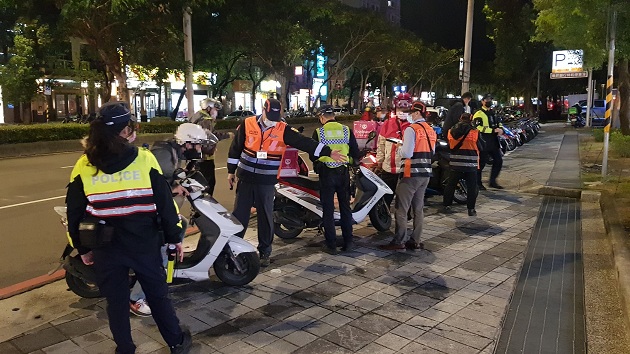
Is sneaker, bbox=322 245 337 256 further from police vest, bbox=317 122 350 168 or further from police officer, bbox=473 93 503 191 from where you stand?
police officer, bbox=473 93 503 191

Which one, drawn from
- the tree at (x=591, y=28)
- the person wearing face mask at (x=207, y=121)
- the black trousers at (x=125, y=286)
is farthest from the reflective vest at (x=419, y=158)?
the tree at (x=591, y=28)

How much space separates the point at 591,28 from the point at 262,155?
10724 mm

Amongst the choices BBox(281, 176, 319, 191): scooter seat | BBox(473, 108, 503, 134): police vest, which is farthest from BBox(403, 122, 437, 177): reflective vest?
BBox(473, 108, 503, 134): police vest

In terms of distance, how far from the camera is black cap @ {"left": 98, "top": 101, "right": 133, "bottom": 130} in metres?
3.22

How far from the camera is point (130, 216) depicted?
323cm

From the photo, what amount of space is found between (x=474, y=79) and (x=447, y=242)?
140 feet

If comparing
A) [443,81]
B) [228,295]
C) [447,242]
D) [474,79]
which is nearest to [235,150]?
[228,295]

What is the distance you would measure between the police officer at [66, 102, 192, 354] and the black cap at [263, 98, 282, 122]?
2.15 metres

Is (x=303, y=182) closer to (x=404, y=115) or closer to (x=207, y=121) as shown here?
(x=404, y=115)

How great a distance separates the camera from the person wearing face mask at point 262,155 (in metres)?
5.44

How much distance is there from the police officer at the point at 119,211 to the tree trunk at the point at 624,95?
1967 cm

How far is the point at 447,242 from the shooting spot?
686cm

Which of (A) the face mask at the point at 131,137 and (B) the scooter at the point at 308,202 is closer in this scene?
(A) the face mask at the point at 131,137

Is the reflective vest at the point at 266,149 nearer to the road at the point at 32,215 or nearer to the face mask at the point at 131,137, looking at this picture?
the face mask at the point at 131,137
